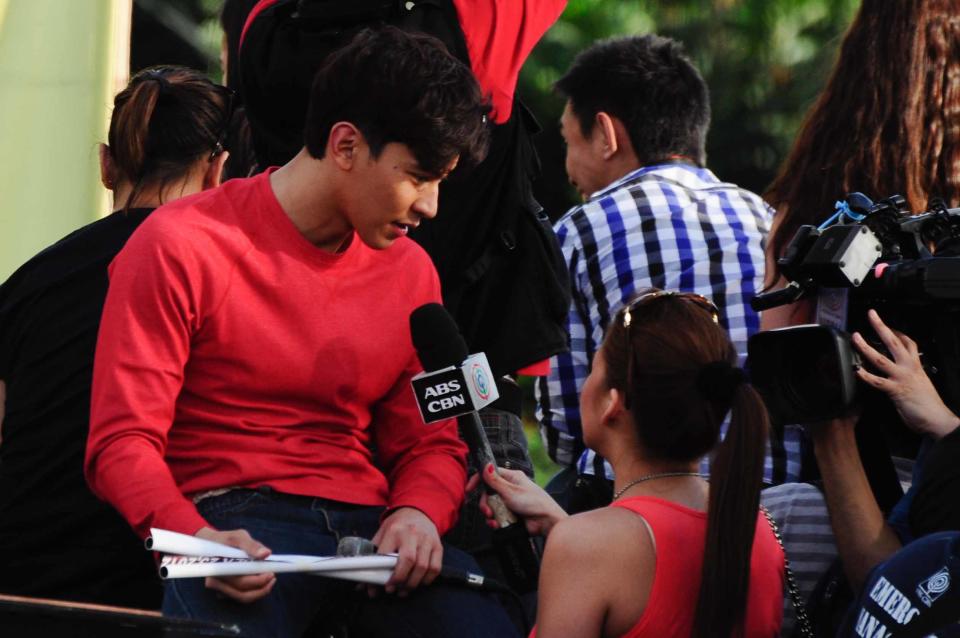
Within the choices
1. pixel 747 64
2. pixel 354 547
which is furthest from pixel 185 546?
pixel 747 64

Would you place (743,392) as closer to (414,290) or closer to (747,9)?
(414,290)

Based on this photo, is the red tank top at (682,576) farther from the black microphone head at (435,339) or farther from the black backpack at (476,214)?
the black backpack at (476,214)

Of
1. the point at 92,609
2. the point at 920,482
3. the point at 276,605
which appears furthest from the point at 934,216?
the point at 92,609

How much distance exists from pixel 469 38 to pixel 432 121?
43 centimetres

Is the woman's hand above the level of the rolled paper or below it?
below

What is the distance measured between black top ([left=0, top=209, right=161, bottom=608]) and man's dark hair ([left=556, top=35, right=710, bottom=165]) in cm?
189

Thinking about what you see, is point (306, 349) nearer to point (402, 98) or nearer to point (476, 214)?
point (402, 98)

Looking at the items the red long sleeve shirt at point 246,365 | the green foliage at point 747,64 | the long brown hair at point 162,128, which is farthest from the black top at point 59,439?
the green foliage at point 747,64

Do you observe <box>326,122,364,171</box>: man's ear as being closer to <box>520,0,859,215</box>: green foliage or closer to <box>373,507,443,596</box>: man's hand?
<box>373,507,443,596</box>: man's hand

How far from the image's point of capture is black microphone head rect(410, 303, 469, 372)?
10.4 ft

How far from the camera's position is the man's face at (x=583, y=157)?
5.27 metres

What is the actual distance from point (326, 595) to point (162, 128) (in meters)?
1.17

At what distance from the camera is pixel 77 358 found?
3.62 m

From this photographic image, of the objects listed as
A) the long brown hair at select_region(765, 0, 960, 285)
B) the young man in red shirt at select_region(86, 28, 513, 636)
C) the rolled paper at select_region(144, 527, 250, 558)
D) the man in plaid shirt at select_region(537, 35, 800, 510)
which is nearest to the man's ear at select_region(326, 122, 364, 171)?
the young man in red shirt at select_region(86, 28, 513, 636)
